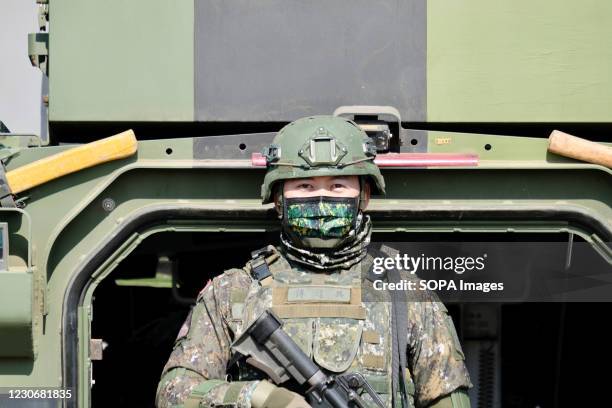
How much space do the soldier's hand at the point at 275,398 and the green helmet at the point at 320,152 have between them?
741 mm

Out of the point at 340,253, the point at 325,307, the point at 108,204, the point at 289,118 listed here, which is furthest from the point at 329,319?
the point at 108,204

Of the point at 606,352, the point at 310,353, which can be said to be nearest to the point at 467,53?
the point at 310,353

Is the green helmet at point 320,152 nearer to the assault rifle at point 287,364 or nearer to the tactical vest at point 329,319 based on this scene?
the tactical vest at point 329,319

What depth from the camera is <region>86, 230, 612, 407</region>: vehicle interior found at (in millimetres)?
5305

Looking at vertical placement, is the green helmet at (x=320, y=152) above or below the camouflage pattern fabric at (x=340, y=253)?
above

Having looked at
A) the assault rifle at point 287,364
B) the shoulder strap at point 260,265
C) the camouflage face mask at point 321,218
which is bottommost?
the assault rifle at point 287,364

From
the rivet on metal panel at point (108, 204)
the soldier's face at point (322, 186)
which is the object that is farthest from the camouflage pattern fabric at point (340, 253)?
the rivet on metal panel at point (108, 204)

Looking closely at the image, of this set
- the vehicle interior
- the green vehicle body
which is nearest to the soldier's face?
the green vehicle body

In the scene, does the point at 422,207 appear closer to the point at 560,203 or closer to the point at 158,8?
the point at 560,203

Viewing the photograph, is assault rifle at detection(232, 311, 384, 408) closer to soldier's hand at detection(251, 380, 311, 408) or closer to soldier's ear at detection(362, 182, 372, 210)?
soldier's hand at detection(251, 380, 311, 408)

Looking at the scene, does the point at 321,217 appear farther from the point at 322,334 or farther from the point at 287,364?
the point at 287,364

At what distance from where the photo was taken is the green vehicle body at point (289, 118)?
4172mm

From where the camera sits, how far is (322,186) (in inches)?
156

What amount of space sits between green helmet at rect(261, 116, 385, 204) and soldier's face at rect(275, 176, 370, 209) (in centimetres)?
5
